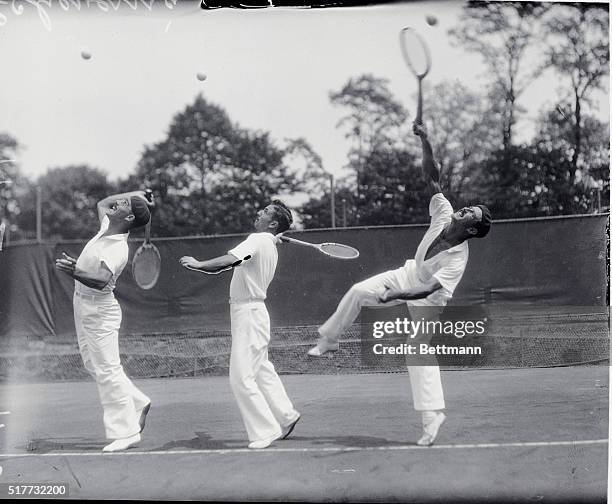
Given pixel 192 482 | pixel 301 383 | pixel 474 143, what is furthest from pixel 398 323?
pixel 192 482

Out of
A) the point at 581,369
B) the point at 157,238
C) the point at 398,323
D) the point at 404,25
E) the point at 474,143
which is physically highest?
the point at 404,25

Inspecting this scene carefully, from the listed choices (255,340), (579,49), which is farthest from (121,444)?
Result: (579,49)

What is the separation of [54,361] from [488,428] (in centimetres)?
229

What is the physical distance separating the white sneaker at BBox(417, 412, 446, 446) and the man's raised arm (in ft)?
3.71

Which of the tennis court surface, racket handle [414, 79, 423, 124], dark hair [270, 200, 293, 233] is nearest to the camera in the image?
the tennis court surface

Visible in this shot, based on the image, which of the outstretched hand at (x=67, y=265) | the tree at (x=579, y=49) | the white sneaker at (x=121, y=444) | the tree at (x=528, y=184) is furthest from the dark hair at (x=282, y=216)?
the tree at (x=579, y=49)

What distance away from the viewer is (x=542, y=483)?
14.2 ft

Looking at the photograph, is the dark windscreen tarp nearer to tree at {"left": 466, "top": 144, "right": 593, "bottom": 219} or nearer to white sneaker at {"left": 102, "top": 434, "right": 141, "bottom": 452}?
Answer: tree at {"left": 466, "top": 144, "right": 593, "bottom": 219}

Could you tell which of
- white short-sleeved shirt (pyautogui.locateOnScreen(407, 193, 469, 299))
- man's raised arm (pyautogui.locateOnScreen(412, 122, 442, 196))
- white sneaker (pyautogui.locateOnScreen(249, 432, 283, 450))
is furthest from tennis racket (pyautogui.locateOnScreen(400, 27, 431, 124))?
white sneaker (pyautogui.locateOnScreen(249, 432, 283, 450))

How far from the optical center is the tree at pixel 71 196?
4.52 metres

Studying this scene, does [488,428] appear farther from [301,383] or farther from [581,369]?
[301,383]

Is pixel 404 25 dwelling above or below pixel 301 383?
above

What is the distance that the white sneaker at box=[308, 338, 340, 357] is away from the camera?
4.58 metres

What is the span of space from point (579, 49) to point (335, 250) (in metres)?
1.59
